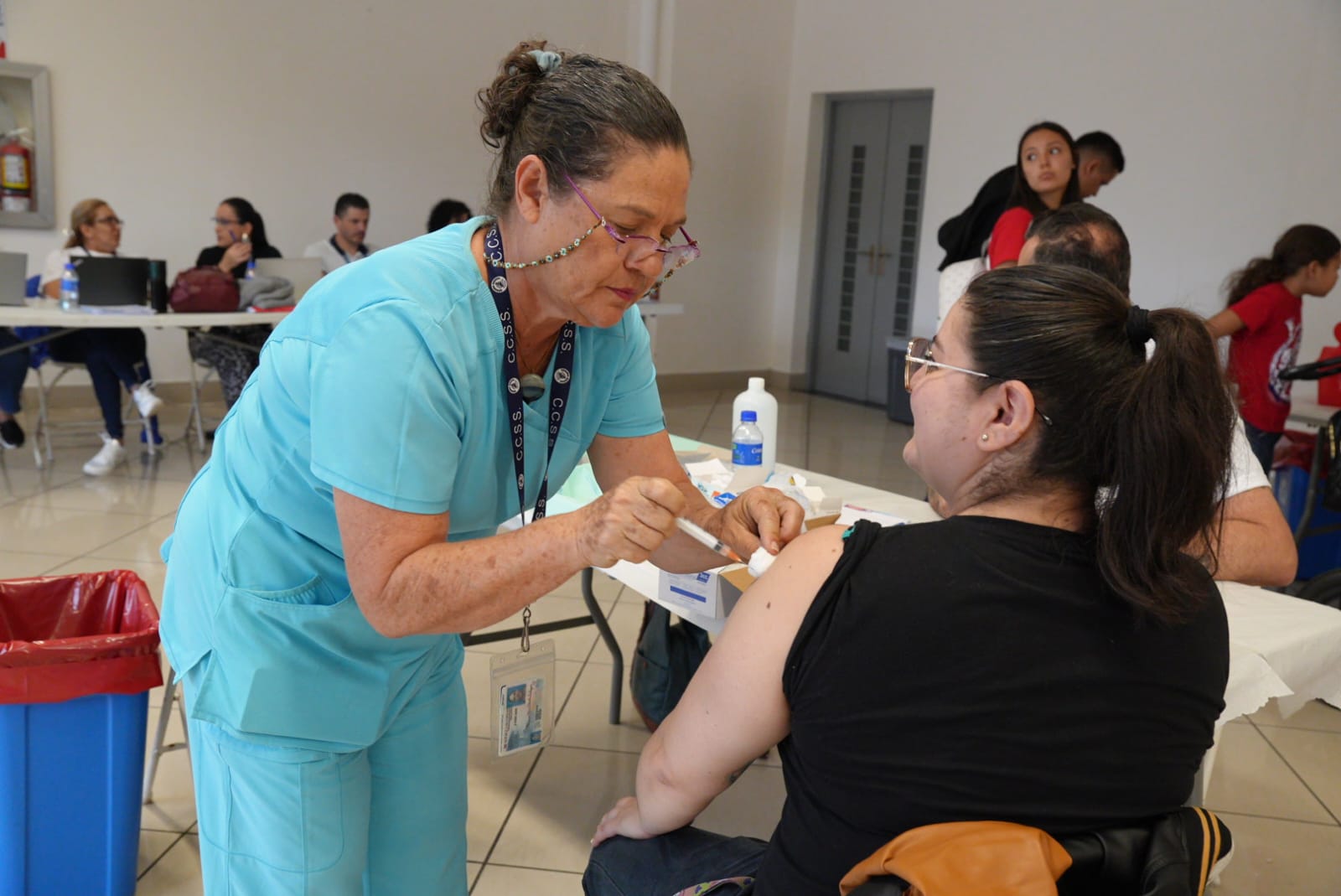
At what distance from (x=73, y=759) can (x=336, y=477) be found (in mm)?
1201

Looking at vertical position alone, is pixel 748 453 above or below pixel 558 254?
below

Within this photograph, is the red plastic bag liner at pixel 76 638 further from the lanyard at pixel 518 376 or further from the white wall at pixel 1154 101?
the white wall at pixel 1154 101

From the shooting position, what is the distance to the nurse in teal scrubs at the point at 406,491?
1075 millimetres

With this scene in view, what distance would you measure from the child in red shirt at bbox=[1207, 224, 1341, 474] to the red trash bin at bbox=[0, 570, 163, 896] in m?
4.02

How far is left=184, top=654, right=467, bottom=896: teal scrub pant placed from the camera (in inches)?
48.8

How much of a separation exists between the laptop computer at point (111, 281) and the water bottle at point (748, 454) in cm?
388

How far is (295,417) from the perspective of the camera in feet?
3.83

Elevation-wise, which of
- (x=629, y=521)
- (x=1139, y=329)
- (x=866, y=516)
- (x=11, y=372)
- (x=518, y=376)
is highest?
(x=1139, y=329)

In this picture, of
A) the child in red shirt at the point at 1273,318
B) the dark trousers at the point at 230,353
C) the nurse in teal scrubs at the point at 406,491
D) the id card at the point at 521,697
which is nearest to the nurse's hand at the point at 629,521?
the nurse in teal scrubs at the point at 406,491

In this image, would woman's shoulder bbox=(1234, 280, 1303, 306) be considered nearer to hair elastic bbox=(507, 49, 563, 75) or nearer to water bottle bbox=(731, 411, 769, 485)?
water bottle bbox=(731, 411, 769, 485)

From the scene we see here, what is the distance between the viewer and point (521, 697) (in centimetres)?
163

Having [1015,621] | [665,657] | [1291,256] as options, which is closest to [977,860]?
[1015,621]

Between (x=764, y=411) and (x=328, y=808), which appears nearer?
(x=328, y=808)

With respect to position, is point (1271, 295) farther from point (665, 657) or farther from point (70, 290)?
point (70, 290)
